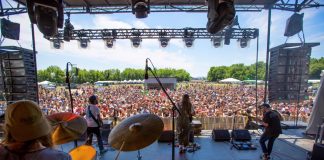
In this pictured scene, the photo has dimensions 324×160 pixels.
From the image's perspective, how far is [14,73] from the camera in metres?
4.68

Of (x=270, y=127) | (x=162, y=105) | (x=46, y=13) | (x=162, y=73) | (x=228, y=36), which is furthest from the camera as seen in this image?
(x=162, y=73)

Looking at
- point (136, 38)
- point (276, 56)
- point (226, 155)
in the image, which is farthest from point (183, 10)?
point (226, 155)

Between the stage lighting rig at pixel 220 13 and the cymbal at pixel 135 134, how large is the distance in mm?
1876

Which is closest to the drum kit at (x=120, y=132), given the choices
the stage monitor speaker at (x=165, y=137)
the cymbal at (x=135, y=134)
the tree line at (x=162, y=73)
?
the cymbal at (x=135, y=134)

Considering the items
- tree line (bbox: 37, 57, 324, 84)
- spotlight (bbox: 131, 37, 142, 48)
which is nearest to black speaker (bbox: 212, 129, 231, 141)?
spotlight (bbox: 131, 37, 142, 48)

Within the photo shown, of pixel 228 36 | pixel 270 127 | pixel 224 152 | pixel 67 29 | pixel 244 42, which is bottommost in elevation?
pixel 224 152

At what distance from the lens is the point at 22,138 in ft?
3.34

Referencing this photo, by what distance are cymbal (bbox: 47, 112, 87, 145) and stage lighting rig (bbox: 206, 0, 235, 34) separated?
93.6 inches

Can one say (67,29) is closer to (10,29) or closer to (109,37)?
(109,37)

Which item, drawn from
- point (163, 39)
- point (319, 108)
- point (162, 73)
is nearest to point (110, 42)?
point (163, 39)

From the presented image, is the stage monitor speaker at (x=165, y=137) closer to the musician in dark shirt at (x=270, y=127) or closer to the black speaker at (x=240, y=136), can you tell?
the black speaker at (x=240, y=136)

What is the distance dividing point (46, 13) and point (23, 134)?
2.65 m

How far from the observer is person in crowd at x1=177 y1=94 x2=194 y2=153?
4.22 metres

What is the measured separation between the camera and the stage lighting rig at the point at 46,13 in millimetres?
2926
